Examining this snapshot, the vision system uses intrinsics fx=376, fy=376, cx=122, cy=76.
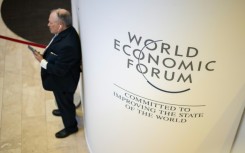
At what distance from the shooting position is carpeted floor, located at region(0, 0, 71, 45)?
5.74 m

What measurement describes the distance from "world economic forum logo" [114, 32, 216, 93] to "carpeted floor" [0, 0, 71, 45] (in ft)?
10.7

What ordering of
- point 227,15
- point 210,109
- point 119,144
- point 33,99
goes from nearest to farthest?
point 227,15
point 210,109
point 119,144
point 33,99

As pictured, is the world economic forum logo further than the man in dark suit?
No

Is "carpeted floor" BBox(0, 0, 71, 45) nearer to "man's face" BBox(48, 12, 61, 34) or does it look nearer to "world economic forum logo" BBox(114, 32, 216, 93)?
"man's face" BBox(48, 12, 61, 34)

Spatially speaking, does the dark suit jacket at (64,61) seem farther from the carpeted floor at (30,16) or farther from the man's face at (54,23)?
the carpeted floor at (30,16)

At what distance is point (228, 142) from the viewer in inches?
121

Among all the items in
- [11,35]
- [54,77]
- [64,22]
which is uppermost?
[64,22]

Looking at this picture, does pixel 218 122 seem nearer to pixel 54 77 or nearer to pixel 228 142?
pixel 228 142

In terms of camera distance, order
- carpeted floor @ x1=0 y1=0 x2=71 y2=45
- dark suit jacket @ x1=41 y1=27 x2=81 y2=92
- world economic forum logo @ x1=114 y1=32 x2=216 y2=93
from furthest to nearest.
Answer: carpeted floor @ x1=0 y1=0 x2=71 y2=45, dark suit jacket @ x1=41 y1=27 x2=81 y2=92, world economic forum logo @ x1=114 y1=32 x2=216 y2=93

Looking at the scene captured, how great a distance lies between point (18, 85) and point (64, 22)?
1.85 meters

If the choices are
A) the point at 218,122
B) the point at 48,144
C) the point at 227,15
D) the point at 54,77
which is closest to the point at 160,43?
the point at 227,15

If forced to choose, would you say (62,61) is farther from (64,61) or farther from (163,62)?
(163,62)

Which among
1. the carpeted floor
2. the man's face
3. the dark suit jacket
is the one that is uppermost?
the man's face

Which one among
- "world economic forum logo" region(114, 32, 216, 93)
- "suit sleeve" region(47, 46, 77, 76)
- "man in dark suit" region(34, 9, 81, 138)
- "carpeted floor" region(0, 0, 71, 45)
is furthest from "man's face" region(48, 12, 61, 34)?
"carpeted floor" region(0, 0, 71, 45)
